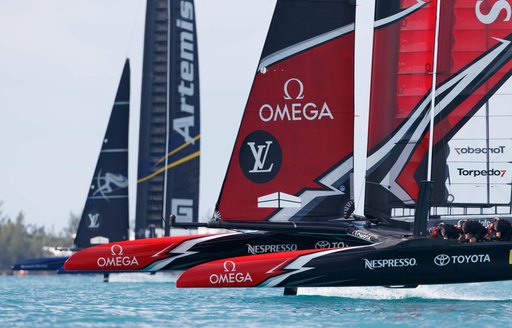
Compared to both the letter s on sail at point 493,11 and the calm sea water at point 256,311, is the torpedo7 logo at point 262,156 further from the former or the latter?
the letter s on sail at point 493,11

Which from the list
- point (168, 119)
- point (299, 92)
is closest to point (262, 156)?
point (299, 92)

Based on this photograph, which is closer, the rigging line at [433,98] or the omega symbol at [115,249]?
the rigging line at [433,98]

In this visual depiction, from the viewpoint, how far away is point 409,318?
1612 centimetres

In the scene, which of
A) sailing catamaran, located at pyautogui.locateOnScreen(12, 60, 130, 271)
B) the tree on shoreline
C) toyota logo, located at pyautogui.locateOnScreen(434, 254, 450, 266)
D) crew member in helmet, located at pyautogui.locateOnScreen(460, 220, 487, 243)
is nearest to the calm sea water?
toyota logo, located at pyautogui.locateOnScreen(434, 254, 450, 266)

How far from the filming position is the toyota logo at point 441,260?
61.5ft

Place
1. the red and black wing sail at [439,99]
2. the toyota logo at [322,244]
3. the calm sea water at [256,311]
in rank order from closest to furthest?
the calm sea water at [256,311] < the red and black wing sail at [439,99] < the toyota logo at [322,244]

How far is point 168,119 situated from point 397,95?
15043 millimetres

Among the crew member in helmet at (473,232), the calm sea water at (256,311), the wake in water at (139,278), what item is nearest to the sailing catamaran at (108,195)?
the wake in water at (139,278)

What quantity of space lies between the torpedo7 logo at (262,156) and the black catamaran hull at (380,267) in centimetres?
219

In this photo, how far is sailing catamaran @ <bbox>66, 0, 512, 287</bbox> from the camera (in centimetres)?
2012

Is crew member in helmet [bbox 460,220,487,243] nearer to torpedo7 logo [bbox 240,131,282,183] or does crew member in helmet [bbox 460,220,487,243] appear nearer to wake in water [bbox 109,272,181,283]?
torpedo7 logo [bbox 240,131,282,183]

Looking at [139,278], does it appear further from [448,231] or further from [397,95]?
[448,231]

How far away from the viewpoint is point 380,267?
18.7 metres

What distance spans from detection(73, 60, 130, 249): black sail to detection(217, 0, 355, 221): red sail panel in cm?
1362
